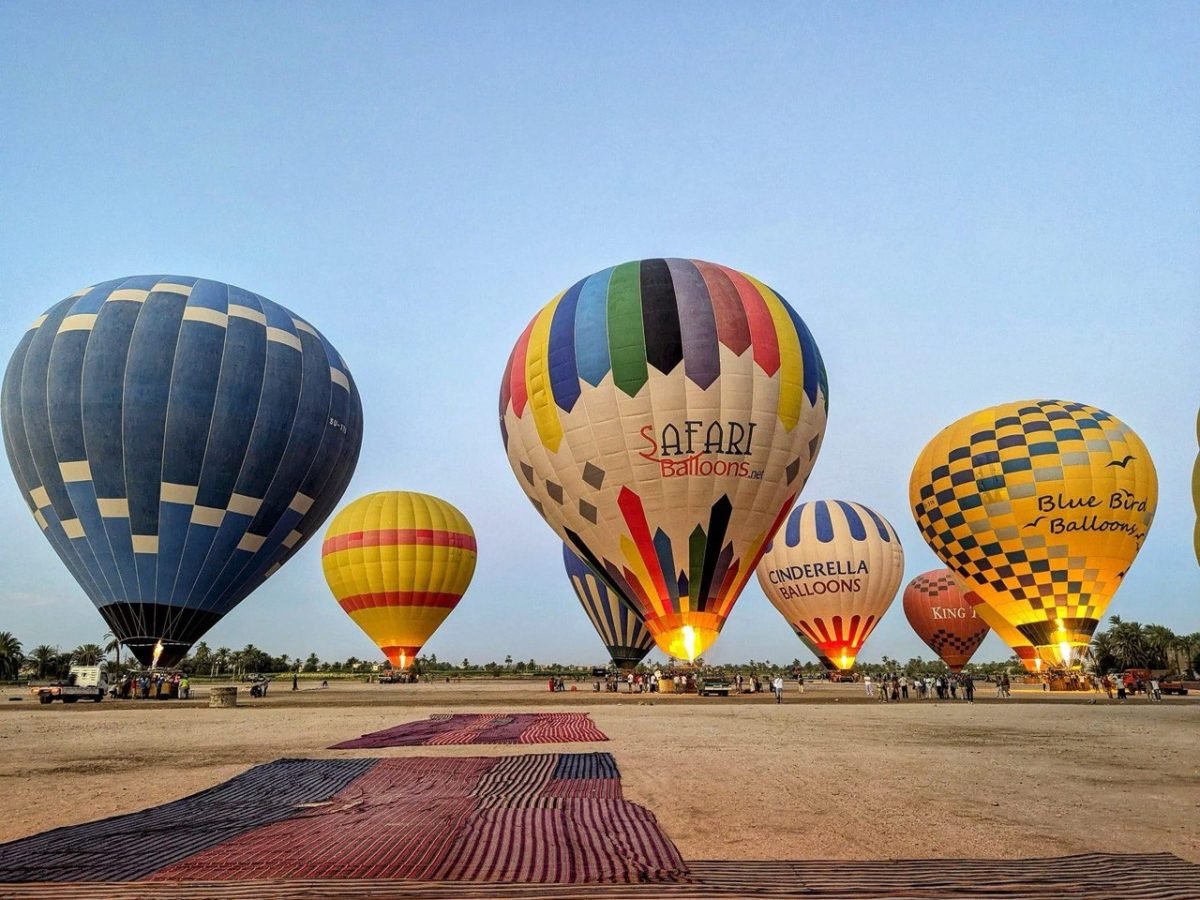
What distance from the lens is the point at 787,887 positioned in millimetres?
4473

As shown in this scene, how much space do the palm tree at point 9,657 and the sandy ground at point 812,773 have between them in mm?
76470

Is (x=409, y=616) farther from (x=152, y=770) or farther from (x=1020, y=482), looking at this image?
(x=152, y=770)

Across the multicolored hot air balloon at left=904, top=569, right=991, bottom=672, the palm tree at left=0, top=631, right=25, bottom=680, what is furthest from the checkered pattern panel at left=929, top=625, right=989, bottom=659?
the palm tree at left=0, top=631, right=25, bottom=680

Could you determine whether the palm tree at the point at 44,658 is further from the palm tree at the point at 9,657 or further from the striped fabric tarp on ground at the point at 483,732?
the striped fabric tarp on ground at the point at 483,732

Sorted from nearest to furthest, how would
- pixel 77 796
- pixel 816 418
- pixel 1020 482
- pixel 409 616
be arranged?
pixel 77 796
pixel 816 418
pixel 1020 482
pixel 409 616

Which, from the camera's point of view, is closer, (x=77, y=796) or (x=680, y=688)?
(x=77, y=796)

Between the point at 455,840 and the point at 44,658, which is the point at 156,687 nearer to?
the point at 455,840

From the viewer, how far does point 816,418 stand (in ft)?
81.6

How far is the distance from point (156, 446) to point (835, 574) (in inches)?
1315

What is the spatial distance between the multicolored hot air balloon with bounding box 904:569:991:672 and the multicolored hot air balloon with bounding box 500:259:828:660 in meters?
35.4

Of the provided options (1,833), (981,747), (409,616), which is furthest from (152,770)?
(409,616)

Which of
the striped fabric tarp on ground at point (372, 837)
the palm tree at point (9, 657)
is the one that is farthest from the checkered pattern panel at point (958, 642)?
the palm tree at point (9, 657)

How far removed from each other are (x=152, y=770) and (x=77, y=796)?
192 cm

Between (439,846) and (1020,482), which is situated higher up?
(1020,482)
